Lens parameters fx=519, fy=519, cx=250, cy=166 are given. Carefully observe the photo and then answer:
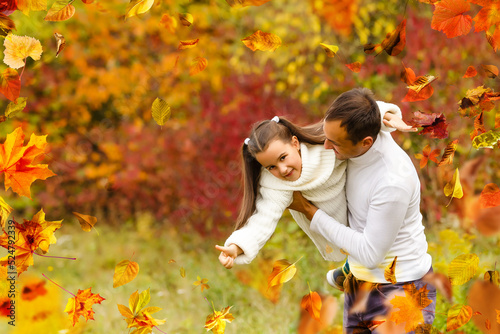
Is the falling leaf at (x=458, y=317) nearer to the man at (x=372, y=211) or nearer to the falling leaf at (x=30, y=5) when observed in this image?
the man at (x=372, y=211)

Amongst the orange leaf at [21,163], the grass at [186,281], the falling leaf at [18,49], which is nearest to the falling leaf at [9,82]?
the falling leaf at [18,49]

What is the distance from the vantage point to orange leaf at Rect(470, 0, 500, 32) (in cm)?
165

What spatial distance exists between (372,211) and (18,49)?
1307 mm

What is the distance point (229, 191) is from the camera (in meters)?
4.06

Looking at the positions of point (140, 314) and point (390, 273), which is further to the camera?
point (140, 314)

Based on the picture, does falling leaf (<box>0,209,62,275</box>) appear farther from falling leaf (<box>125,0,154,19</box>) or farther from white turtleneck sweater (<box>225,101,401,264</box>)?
falling leaf (<box>125,0,154,19</box>)

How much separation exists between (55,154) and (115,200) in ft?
2.39

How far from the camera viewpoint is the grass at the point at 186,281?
3146mm

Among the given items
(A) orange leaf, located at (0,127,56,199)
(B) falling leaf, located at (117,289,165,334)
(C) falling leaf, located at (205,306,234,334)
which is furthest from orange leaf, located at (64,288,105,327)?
(A) orange leaf, located at (0,127,56,199)

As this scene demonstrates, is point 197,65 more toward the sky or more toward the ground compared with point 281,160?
more toward the sky

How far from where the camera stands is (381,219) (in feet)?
5.71

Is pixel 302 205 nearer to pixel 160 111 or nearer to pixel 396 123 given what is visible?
pixel 396 123

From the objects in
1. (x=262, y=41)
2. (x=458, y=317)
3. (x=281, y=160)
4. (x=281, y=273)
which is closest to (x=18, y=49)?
(x=262, y=41)

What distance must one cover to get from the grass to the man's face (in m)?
1.31
